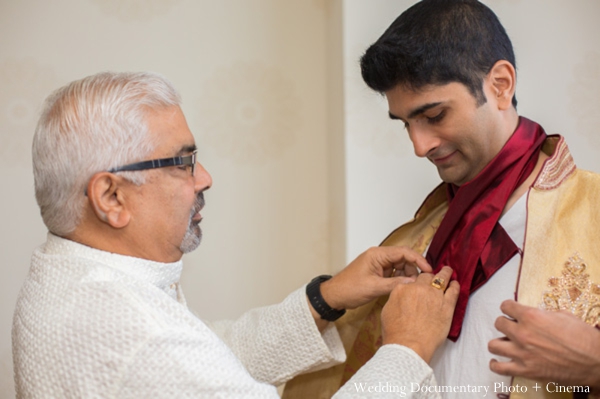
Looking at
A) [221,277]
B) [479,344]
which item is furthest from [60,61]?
[479,344]

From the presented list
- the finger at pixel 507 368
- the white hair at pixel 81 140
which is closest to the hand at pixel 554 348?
the finger at pixel 507 368

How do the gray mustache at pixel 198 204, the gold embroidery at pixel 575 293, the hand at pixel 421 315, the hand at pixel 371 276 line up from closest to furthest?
the gold embroidery at pixel 575 293
the hand at pixel 421 315
the gray mustache at pixel 198 204
the hand at pixel 371 276

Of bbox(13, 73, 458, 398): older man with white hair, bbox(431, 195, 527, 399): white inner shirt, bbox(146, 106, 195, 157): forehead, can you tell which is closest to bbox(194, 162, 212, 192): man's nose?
bbox(13, 73, 458, 398): older man with white hair

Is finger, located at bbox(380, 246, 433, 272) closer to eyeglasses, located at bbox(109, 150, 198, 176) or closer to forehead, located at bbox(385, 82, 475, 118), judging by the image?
forehead, located at bbox(385, 82, 475, 118)

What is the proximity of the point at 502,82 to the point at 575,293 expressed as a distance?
511 mm

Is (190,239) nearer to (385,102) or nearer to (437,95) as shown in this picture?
(437,95)

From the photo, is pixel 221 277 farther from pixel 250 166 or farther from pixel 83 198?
pixel 83 198

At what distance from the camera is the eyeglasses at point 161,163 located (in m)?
1.28

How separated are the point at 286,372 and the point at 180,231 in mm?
581

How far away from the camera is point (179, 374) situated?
111 centimetres

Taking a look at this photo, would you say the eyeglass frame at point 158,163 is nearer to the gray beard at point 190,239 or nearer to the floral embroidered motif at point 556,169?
the gray beard at point 190,239

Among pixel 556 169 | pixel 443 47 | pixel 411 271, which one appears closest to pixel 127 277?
pixel 411 271

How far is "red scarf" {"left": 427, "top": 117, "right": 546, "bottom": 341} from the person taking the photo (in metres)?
1.38

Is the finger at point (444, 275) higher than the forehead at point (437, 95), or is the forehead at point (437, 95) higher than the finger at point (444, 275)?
the forehead at point (437, 95)
